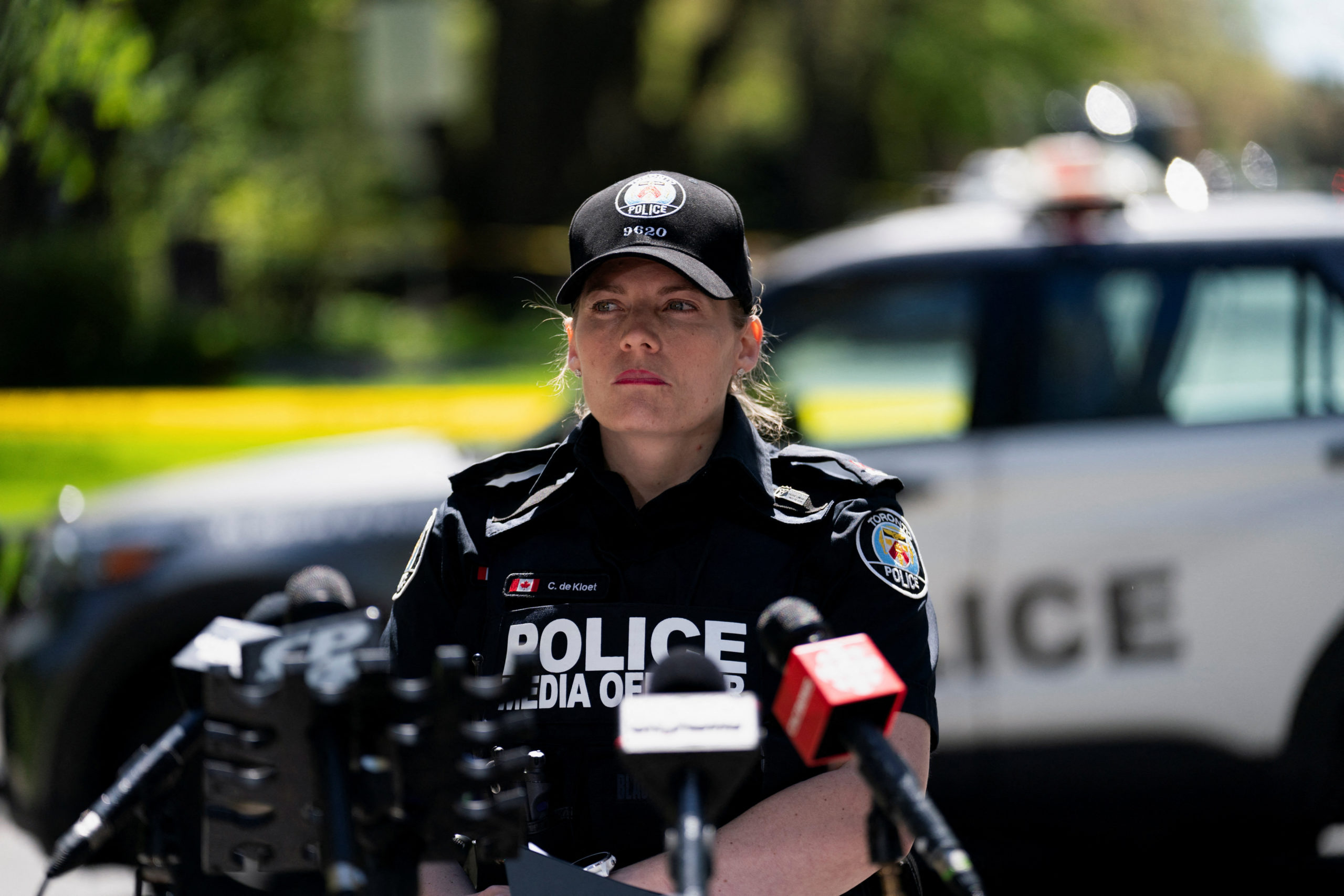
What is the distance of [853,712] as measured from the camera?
1361mm

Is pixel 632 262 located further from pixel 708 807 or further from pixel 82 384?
pixel 82 384

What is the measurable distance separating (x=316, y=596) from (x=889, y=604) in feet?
2.33

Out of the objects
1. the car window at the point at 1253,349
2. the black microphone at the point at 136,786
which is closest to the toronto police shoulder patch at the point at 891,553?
the black microphone at the point at 136,786

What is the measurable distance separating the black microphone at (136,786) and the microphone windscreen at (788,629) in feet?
1.98

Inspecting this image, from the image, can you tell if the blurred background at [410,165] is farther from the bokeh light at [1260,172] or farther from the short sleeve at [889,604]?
the short sleeve at [889,604]

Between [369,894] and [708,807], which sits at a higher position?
[708,807]

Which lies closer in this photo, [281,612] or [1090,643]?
[281,612]

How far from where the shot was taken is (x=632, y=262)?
2047mm

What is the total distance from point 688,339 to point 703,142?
28928 mm

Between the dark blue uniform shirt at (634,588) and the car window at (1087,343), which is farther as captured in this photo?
the car window at (1087,343)

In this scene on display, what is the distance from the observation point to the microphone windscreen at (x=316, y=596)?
165cm

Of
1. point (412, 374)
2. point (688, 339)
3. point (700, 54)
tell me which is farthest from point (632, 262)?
point (700, 54)

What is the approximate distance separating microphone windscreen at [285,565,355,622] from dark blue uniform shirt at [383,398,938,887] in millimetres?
315

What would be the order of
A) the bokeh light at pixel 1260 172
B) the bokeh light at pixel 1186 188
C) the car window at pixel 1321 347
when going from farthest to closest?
1. the bokeh light at pixel 1260 172
2. the bokeh light at pixel 1186 188
3. the car window at pixel 1321 347
